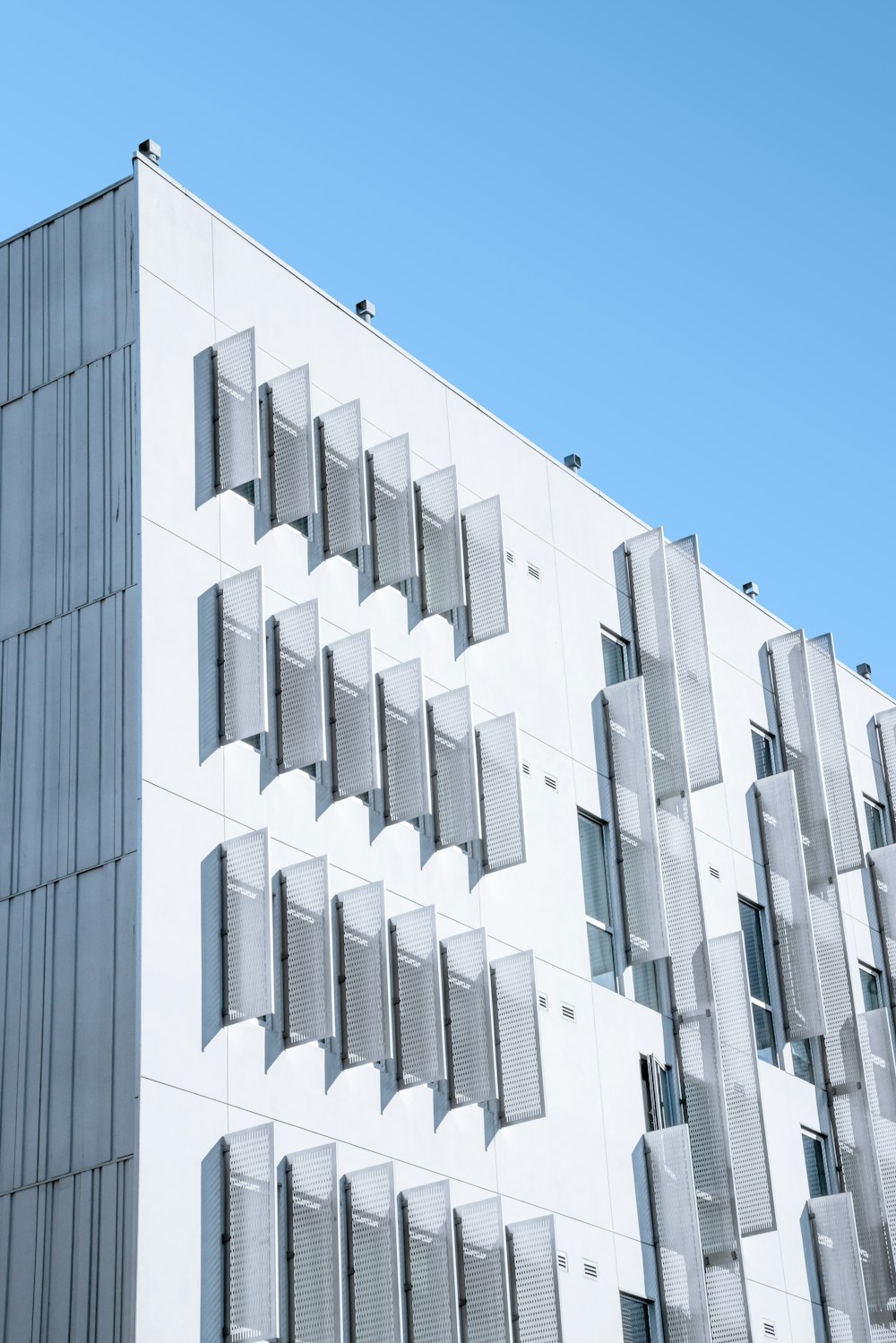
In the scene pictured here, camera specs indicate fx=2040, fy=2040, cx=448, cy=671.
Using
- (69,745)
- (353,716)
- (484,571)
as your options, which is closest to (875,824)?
(484,571)

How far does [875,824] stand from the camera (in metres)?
38.1

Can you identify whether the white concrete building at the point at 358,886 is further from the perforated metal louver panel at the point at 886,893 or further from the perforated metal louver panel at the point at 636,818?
the perforated metal louver panel at the point at 886,893

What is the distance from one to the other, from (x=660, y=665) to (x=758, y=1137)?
24.4ft

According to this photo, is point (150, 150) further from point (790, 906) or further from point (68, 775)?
point (790, 906)

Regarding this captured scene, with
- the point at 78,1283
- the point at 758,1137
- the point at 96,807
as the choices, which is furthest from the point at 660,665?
the point at 78,1283

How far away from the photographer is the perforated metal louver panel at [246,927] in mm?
21422

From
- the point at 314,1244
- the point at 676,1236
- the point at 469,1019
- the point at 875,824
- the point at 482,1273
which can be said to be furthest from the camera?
the point at 875,824

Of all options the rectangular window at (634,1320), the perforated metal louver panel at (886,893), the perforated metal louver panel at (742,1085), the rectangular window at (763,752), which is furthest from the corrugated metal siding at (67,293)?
the perforated metal louver panel at (886,893)

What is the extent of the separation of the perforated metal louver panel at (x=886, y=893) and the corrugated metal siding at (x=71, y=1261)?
765 inches

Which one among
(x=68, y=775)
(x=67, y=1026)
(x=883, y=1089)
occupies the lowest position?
(x=67, y=1026)

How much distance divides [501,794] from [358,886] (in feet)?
10.7

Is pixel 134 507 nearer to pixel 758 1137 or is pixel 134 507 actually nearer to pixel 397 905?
pixel 397 905

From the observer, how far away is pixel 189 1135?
20.4m

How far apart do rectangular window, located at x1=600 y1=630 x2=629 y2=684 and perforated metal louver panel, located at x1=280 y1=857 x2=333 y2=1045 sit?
364 inches
